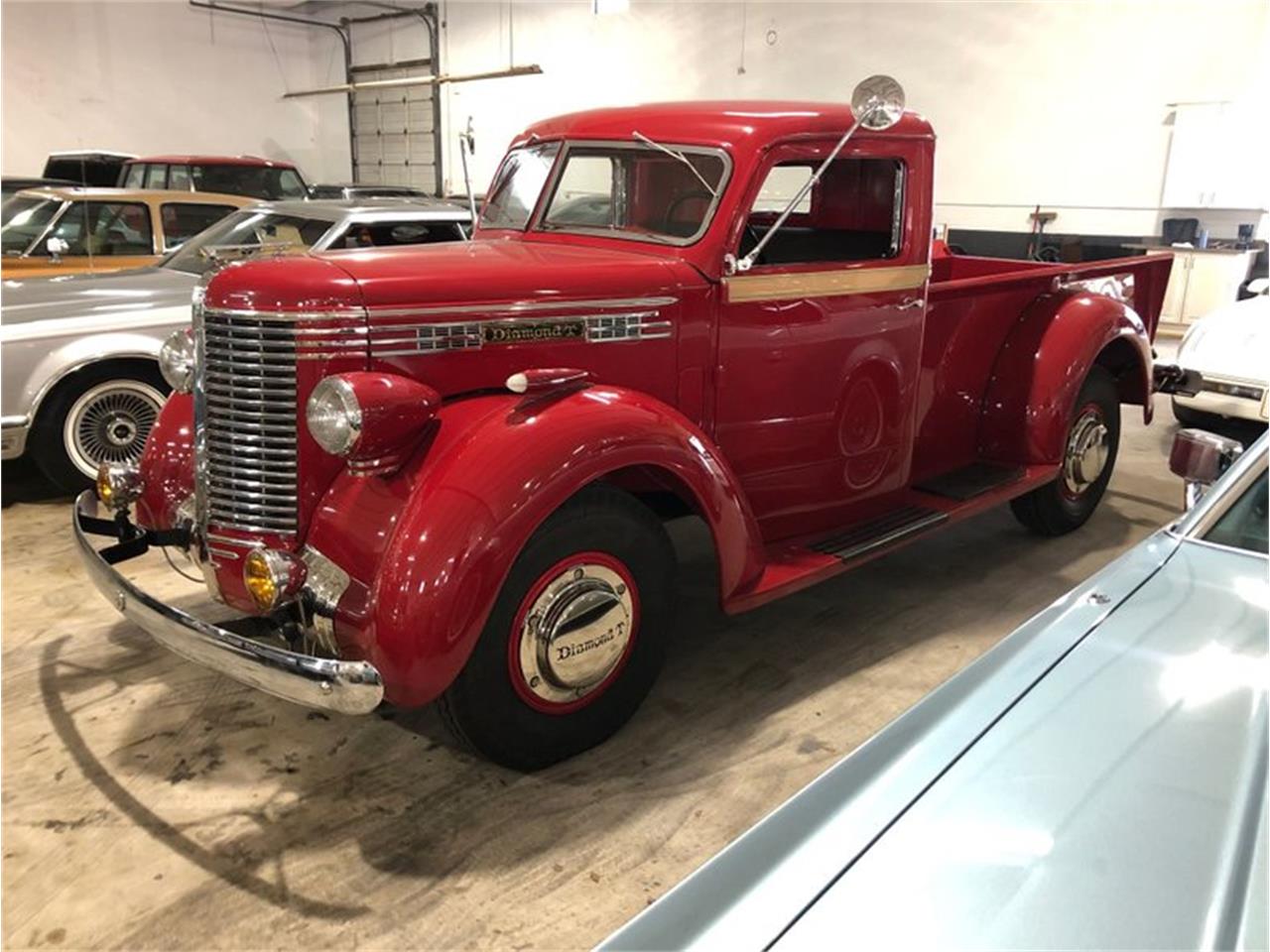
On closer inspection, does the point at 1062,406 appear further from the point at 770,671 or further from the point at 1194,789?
the point at 1194,789

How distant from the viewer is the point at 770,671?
11.0 ft

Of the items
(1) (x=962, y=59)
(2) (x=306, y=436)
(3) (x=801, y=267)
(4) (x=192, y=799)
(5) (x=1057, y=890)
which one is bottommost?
(4) (x=192, y=799)

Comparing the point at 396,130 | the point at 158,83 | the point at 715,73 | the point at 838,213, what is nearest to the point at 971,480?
the point at 838,213

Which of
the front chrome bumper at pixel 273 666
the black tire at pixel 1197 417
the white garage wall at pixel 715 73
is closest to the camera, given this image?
the front chrome bumper at pixel 273 666

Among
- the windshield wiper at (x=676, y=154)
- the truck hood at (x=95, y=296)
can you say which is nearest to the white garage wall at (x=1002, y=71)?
the windshield wiper at (x=676, y=154)

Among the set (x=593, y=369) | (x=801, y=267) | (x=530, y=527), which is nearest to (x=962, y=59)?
(x=801, y=267)

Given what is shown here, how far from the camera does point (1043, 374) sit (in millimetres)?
4156

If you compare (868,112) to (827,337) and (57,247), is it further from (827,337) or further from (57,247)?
(57,247)

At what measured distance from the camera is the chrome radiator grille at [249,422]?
8.30 feet

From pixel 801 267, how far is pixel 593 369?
848 millimetres

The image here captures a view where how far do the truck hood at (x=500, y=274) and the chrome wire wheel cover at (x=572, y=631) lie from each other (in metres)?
0.79

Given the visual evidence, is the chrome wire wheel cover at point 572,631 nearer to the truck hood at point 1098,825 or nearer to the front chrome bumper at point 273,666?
the front chrome bumper at point 273,666

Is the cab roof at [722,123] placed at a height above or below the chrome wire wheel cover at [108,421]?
above

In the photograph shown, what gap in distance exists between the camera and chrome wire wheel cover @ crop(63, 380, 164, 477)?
193 inches
